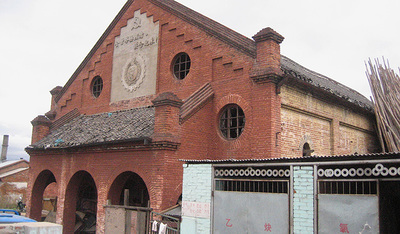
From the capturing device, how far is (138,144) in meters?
12.3

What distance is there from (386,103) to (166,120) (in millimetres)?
10798

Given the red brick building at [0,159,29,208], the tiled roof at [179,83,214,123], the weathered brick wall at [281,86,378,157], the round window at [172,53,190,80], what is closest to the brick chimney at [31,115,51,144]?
the round window at [172,53,190,80]

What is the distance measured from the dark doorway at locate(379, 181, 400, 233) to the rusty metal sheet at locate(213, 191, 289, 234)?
5.78ft

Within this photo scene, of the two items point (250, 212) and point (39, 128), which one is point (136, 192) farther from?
point (250, 212)

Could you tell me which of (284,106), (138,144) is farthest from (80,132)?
(284,106)

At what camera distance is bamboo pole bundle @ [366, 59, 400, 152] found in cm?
1655

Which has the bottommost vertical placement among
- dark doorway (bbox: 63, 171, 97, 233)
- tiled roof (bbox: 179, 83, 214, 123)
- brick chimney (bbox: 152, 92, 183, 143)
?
dark doorway (bbox: 63, 171, 97, 233)

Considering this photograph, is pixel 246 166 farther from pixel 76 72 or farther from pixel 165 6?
pixel 76 72

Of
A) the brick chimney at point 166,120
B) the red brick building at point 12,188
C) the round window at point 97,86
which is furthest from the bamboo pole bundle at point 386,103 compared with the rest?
the red brick building at point 12,188

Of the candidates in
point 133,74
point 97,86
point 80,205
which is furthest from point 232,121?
point 97,86

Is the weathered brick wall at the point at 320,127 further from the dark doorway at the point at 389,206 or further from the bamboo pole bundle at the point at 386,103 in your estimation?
the dark doorway at the point at 389,206

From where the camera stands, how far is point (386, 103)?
17188 millimetres

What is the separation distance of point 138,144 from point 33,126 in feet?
26.1

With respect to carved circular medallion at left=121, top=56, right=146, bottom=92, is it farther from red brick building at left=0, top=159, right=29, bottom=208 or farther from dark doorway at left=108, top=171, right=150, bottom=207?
red brick building at left=0, top=159, right=29, bottom=208
